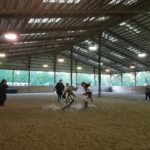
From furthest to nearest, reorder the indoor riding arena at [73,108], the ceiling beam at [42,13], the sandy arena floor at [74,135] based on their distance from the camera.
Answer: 1. the ceiling beam at [42,13]
2. the indoor riding arena at [73,108]
3. the sandy arena floor at [74,135]

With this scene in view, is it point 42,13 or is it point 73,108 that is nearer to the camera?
point 42,13

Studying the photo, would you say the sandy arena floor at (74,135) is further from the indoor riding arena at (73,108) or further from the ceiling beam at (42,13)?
the ceiling beam at (42,13)

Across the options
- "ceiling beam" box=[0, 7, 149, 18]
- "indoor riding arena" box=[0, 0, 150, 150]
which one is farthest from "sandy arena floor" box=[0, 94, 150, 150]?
"ceiling beam" box=[0, 7, 149, 18]

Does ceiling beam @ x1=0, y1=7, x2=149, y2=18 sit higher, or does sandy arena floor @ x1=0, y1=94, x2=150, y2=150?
ceiling beam @ x1=0, y1=7, x2=149, y2=18

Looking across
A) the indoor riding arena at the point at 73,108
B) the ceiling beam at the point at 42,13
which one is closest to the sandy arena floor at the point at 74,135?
the indoor riding arena at the point at 73,108

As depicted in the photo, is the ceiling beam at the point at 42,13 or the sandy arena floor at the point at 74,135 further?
the ceiling beam at the point at 42,13

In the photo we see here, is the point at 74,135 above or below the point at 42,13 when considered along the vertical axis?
below

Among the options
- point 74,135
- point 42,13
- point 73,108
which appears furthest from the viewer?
point 73,108

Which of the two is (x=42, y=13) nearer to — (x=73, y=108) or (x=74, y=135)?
(x=73, y=108)

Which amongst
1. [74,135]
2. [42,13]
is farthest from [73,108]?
[74,135]

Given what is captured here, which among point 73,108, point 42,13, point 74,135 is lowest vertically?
point 74,135

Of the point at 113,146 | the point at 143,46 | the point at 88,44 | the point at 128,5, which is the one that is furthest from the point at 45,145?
the point at 88,44

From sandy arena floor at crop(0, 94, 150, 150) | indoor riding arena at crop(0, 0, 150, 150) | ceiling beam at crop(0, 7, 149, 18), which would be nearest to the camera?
sandy arena floor at crop(0, 94, 150, 150)

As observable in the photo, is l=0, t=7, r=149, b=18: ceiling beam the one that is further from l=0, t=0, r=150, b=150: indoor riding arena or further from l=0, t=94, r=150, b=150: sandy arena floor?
l=0, t=94, r=150, b=150: sandy arena floor
